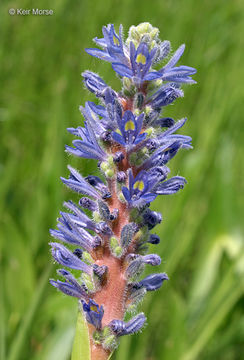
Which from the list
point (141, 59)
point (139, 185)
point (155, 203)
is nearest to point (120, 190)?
point (139, 185)

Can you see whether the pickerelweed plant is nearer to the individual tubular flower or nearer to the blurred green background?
the individual tubular flower

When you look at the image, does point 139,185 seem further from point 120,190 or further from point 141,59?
point 141,59

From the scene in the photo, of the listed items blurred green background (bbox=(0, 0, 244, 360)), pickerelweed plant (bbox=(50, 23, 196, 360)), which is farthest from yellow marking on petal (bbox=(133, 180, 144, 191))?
blurred green background (bbox=(0, 0, 244, 360))

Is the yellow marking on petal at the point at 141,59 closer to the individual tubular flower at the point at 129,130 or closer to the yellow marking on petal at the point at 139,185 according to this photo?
the individual tubular flower at the point at 129,130

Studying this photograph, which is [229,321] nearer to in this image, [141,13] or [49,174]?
[49,174]

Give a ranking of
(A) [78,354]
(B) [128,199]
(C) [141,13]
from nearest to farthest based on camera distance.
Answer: (A) [78,354] → (B) [128,199] → (C) [141,13]

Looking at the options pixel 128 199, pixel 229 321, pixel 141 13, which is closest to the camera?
pixel 128 199

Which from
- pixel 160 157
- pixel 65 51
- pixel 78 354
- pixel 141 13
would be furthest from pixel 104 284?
pixel 141 13
